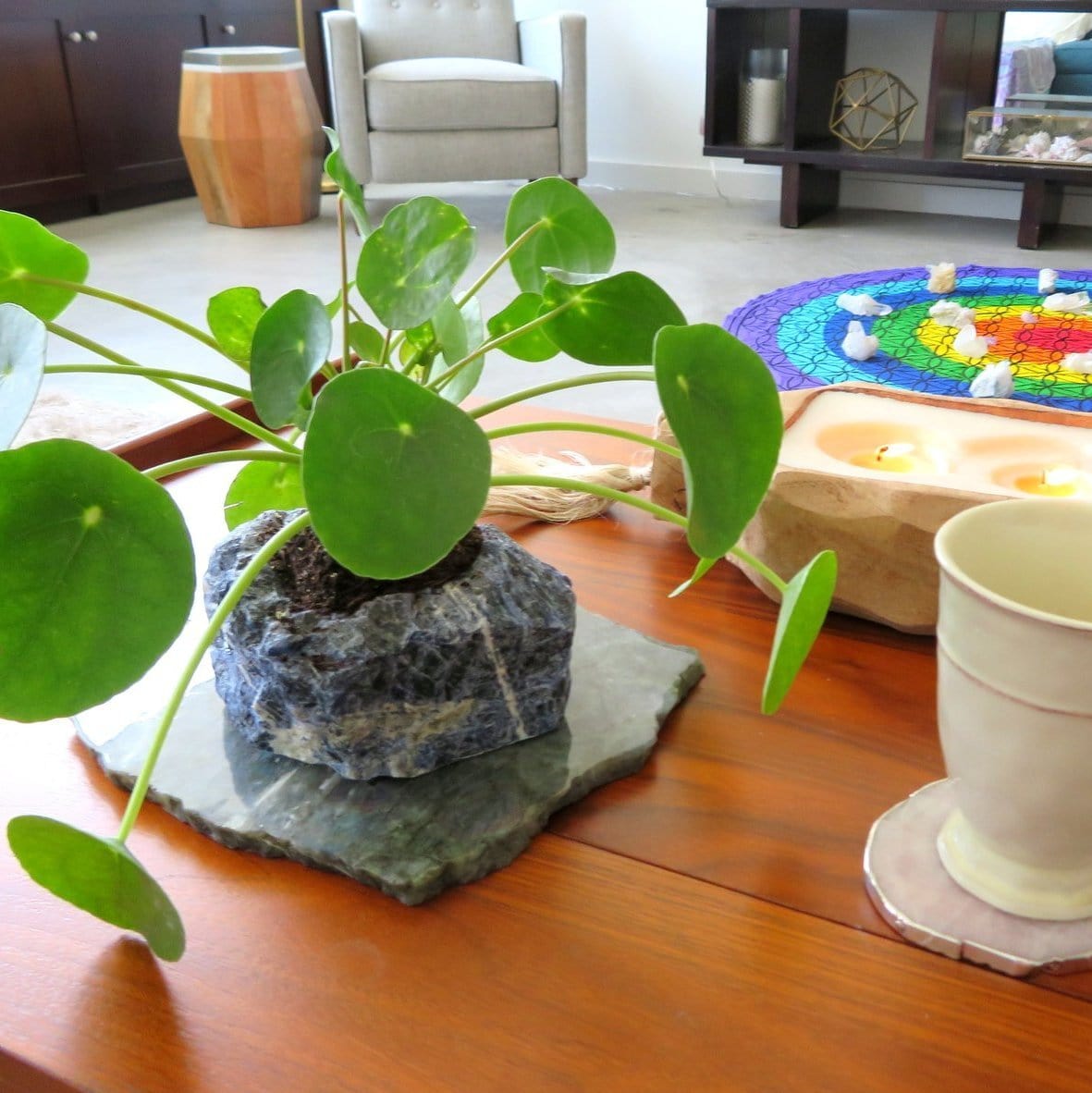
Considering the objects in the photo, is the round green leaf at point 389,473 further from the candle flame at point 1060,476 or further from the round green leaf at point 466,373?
the candle flame at point 1060,476

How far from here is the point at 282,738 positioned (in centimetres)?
51

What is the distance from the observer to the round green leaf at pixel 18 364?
34 cm

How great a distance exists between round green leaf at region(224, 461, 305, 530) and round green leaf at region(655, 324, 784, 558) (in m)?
0.29

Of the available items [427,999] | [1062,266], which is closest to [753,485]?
[427,999]

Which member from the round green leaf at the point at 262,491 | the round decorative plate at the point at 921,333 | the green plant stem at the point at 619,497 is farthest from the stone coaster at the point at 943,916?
the round decorative plate at the point at 921,333

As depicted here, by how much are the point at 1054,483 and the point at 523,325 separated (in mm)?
320

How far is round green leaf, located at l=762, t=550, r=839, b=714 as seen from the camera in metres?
0.40

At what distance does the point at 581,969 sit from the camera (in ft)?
1.40

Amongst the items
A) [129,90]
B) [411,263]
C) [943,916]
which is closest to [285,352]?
[411,263]

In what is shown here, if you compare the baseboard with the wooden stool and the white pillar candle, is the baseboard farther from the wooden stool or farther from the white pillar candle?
the wooden stool

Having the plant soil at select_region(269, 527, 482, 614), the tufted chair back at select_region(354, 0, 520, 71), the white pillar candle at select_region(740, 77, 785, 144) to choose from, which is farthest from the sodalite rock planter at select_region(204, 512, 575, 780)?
the tufted chair back at select_region(354, 0, 520, 71)

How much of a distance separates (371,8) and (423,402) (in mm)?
3781

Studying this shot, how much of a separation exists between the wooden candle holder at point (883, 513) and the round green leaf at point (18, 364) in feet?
1.23

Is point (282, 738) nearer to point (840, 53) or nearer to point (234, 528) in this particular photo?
point (234, 528)
